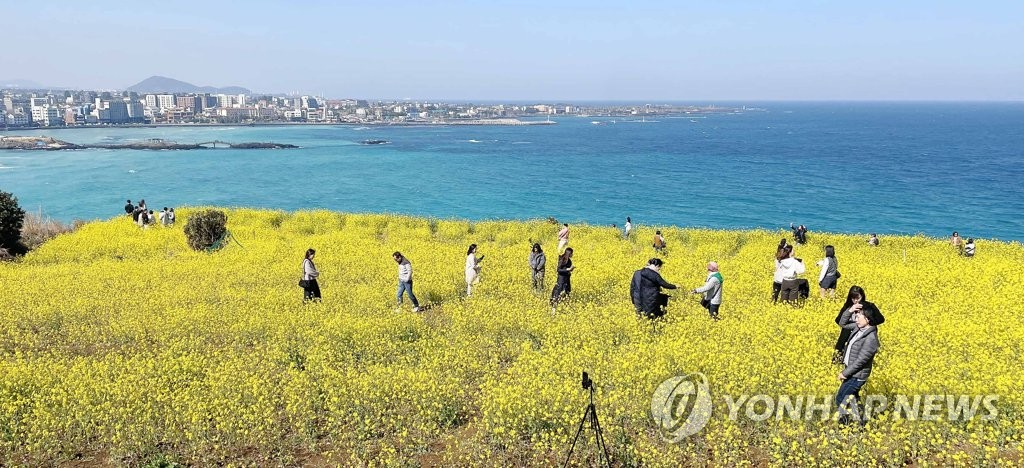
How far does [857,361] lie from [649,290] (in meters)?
4.21

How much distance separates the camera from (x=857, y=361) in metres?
7.27

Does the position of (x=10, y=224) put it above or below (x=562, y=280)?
below

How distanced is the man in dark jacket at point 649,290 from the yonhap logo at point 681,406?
7.78 ft

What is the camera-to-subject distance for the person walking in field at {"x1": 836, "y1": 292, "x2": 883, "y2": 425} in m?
7.14

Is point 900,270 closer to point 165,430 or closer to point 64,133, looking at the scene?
point 165,430

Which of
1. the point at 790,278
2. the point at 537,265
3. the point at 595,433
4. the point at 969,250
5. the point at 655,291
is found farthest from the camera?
the point at 969,250

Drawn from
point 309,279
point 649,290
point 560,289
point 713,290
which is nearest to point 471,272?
point 560,289

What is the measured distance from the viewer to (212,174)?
283 feet

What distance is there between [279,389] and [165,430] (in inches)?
59.6

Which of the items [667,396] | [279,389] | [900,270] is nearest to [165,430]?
[279,389]

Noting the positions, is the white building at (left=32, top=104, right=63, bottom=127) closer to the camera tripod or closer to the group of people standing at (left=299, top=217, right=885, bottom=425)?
the group of people standing at (left=299, top=217, right=885, bottom=425)

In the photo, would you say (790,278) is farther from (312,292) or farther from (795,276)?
(312,292)

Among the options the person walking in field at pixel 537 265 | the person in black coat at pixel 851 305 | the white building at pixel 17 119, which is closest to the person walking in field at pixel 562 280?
the person walking in field at pixel 537 265

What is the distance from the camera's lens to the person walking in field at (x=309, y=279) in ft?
44.7
